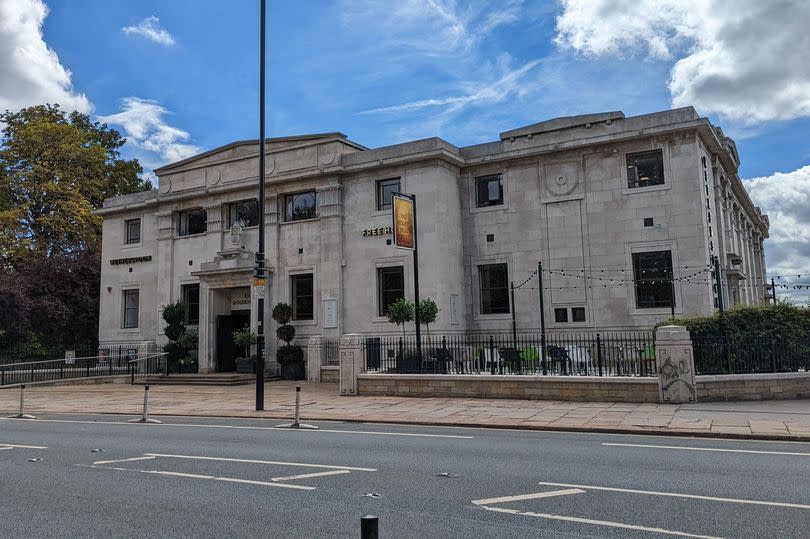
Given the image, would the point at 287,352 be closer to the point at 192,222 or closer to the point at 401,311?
the point at 401,311

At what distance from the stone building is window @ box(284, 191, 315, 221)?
0.23ft

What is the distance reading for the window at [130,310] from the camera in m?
36.3

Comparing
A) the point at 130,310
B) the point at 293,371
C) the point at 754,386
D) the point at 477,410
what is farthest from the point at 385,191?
the point at 754,386

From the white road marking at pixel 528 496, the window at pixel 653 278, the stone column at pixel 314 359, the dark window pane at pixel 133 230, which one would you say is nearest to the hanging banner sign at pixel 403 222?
the stone column at pixel 314 359

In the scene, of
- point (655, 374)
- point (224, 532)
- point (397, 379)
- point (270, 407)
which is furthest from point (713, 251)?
point (224, 532)

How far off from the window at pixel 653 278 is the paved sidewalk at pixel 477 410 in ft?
31.8

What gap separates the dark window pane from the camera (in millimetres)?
37000

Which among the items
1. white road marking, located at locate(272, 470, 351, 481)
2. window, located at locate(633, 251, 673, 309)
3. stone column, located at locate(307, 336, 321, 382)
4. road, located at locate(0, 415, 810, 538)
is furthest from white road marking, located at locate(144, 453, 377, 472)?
window, located at locate(633, 251, 673, 309)

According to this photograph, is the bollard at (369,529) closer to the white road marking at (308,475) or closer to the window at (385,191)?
the white road marking at (308,475)

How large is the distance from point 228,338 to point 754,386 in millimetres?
24071

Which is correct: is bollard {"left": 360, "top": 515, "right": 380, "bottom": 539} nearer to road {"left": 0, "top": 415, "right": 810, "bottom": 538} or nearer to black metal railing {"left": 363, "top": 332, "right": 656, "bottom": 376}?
road {"left": 0, "top": 415, "right": 810, "bottom": 538}

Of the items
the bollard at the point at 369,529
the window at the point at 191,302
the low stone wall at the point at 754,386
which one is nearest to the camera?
the bollard at the point at 369,529

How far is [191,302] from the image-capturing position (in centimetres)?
3428

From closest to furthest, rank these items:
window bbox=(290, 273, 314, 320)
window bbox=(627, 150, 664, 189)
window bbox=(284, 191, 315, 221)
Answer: window bbox=(627, 150, 664, 189)
window bbox=(290, 273, 314, 320)
window bbox=(284, 191, 315, 221)
